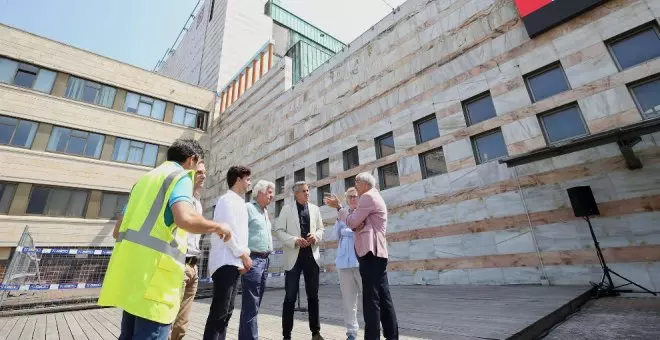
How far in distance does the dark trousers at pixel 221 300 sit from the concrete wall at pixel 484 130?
7158 mm

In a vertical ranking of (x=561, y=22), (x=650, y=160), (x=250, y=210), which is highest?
(x=561, y=22)

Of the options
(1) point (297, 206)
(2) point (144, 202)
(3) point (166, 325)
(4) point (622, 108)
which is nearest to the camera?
(3) point (166, 325)

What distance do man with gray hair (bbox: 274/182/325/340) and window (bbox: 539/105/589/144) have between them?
6797 millimetres

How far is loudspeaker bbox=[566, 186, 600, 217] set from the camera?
595 centimetres

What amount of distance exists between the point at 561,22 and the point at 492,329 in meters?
8.25

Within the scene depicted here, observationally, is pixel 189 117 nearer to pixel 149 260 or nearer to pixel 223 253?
pixel 223 253

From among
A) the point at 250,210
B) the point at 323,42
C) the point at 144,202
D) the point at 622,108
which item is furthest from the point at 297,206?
the point at 323,42

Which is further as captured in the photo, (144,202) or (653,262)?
(653,262)

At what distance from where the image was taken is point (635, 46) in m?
6.72

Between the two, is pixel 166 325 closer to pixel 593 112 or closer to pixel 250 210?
pixel 250 210

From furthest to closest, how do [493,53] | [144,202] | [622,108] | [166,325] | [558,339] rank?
1. [493,53]
2. [622,108]
3. [558,339]
4. [144,202]
5. [166,325]

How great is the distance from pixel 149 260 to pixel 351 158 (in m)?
10.4

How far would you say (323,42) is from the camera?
35.9 metres

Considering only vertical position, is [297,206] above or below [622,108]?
below
